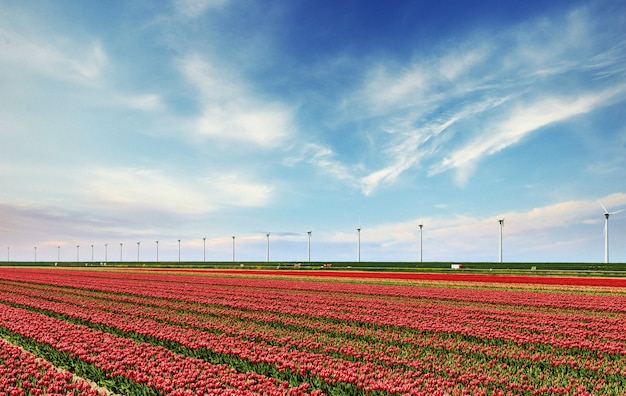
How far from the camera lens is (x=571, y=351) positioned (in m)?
14.2

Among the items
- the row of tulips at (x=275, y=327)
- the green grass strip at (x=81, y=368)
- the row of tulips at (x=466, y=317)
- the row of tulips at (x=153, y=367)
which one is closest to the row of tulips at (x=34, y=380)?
the green grass strip at (x=81, y=368)

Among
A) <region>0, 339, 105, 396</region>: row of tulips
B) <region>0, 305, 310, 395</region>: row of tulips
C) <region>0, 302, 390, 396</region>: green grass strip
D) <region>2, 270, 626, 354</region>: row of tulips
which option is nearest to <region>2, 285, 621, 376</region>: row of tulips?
<region>2, 270, 626, 354</region>: row of tulips

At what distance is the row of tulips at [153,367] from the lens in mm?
9812

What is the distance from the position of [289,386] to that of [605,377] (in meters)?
8.37

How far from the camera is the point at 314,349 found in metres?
14.0

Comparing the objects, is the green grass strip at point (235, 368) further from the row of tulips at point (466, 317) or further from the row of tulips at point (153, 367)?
the row of tulips at point (466, 317)

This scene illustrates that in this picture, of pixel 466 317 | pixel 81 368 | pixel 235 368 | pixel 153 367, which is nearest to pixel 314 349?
pixel 235 368

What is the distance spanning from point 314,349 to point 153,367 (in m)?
4.97

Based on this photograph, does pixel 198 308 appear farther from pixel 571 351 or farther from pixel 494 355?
pixel 571 351

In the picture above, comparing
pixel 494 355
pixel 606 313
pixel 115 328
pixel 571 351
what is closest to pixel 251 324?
pixel 115 328

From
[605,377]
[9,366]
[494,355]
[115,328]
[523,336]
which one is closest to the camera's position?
[605,377]

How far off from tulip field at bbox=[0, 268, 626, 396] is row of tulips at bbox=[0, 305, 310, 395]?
39 mm

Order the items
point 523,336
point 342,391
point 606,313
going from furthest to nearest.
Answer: point 606,313
point 523,336
point 342,391

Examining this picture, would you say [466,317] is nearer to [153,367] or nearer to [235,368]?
[235,368]
